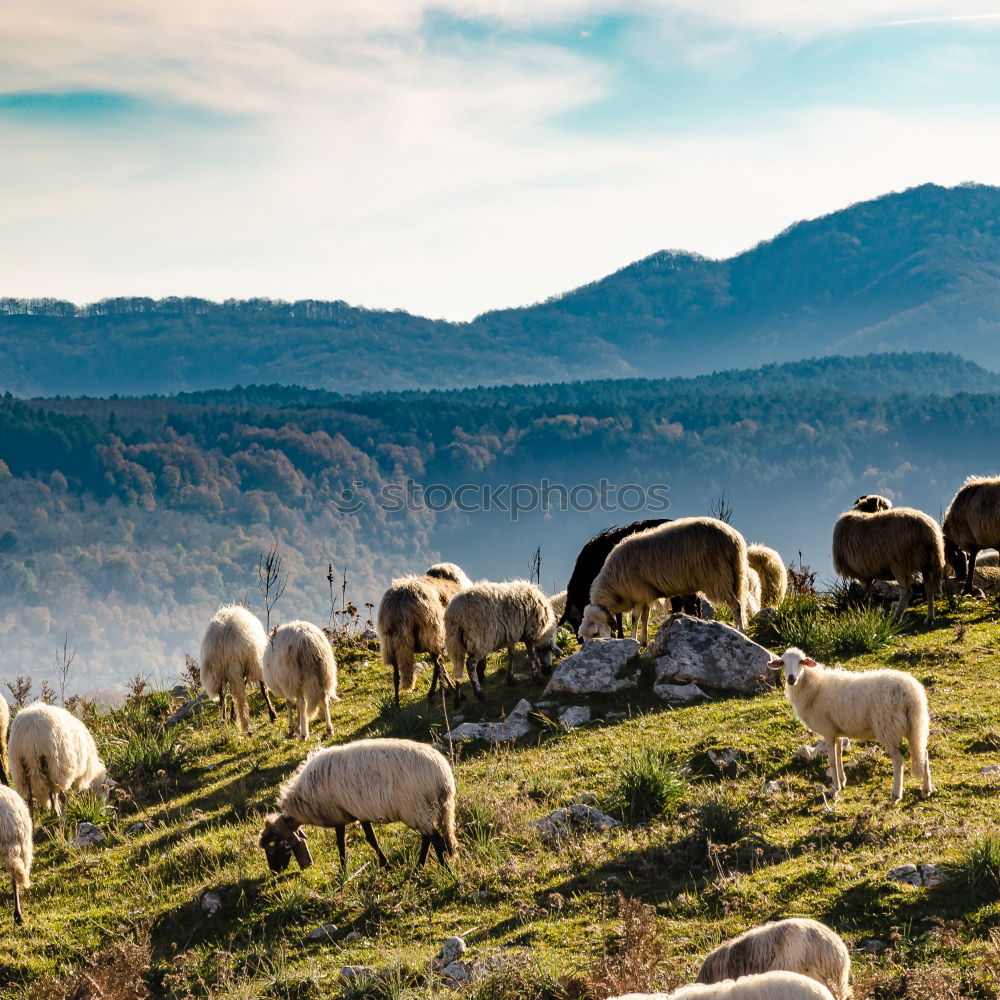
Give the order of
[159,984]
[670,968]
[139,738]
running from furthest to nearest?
[139,738], [159,984], [670,968]

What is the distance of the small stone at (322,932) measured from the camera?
8.20m

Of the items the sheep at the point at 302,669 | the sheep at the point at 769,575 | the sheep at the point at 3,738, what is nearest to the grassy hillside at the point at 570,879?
the sheep at the point at 302,669

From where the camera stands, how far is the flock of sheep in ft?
29.3

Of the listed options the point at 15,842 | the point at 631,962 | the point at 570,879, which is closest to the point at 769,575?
the point at 570,879

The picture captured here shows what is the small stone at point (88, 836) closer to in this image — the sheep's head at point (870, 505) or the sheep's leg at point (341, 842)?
the sheep's leg at point (341, 842)

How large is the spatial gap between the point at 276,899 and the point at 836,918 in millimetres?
4538

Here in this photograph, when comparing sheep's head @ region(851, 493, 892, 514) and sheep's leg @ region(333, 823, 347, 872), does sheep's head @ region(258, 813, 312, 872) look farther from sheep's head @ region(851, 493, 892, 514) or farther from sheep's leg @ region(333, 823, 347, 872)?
sheep's head @ region(851, 493, 892, 514)

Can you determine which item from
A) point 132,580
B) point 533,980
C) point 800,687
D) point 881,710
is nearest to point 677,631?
point 800,687

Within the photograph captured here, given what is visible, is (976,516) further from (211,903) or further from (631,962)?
(211,903)

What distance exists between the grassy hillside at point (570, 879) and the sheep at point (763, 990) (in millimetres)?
1474

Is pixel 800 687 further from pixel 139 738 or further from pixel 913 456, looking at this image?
pixel 913 456

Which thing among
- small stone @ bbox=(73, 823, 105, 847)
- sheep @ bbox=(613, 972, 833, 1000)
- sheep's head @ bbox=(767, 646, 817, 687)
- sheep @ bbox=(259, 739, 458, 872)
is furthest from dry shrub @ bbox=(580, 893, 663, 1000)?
small stone @ bbox=(73, 823, 105, 847)

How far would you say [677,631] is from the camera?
508 inches

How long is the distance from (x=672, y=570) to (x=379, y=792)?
6.38 m
